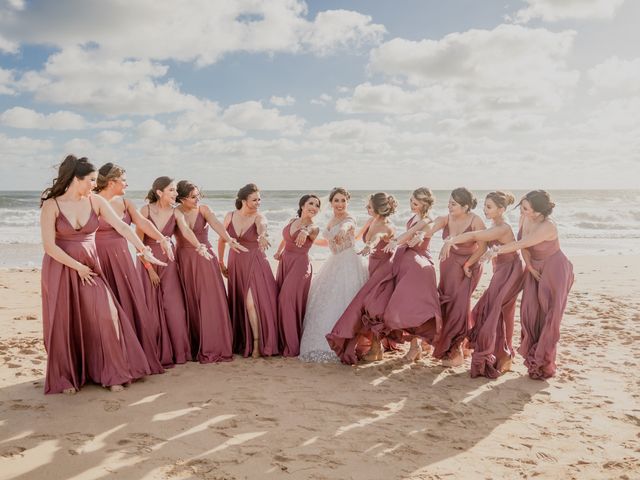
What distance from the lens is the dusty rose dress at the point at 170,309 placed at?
5.98 metres

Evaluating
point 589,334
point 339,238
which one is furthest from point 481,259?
point 589,334

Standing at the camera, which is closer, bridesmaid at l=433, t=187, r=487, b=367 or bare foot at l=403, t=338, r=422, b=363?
bridesmaid at l=433, t=187, r=487, b=367

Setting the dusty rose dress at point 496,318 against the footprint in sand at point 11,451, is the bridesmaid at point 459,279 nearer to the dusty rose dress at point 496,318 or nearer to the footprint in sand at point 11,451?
the dusty rose dress at point 496,318

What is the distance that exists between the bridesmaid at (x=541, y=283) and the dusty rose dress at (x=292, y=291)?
2.28 metres

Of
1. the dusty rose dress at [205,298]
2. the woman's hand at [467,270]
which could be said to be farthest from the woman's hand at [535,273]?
the dusty rose dress at [205,298]

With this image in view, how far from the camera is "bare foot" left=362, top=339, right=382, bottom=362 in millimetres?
6262

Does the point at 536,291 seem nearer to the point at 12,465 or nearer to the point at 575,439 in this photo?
the point at 575,439

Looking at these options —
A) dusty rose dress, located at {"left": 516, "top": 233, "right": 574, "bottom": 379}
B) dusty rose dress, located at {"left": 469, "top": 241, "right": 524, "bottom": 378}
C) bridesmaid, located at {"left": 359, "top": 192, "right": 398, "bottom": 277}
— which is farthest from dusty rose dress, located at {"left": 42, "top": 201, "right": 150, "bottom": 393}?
dusty rose dress, located at {"left": 516, "top": 233, "right": 574, "bottom": 379}

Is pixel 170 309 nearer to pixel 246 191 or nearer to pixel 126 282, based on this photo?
pixel 126 282

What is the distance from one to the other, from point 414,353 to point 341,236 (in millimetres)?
1665

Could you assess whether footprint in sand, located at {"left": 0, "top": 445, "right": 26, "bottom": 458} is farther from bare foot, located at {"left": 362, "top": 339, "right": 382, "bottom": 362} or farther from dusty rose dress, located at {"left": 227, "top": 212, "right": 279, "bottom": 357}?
bare foot, located at {"left": 362, "top": 339, "right": 382, "bottom": 362}

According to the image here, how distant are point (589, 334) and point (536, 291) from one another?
8.03 ft

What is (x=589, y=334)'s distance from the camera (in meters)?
7.58

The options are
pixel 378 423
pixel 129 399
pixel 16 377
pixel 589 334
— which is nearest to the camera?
pixel 378 423
